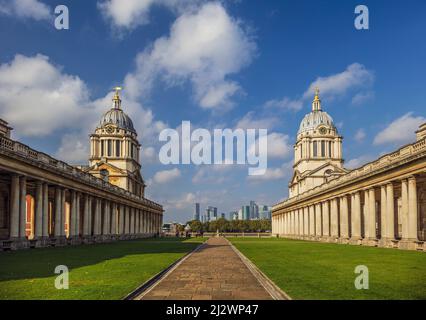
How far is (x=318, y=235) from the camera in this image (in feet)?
281

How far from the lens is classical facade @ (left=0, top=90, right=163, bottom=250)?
138 ft

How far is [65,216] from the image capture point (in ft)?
218

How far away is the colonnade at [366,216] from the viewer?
44344mm

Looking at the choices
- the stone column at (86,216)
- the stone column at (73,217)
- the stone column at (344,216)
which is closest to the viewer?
the stone column at (73,217)

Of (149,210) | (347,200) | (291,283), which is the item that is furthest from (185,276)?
(149,210)

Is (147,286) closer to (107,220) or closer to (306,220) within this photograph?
(107,220)

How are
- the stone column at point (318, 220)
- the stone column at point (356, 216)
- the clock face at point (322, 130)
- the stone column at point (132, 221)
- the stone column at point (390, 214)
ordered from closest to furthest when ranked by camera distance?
the stone column at point (390, 214), the stone column at point (356, 216), the stone column at point (318, 220), the stone column at point (132, 221), the clock face at point (322, 130)

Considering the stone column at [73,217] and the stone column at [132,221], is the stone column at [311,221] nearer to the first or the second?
the stone column at [132,221]

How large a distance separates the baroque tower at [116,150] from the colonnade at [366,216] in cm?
4653

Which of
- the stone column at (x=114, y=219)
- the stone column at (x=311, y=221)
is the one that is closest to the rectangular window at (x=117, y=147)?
the stone column at (x=114, y=219)

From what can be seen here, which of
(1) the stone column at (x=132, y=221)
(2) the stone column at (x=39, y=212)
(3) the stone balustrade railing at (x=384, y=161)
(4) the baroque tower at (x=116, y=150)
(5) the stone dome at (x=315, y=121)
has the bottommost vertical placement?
(1) the stone column at (x=132, y=221)

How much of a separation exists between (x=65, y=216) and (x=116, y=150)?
67.9 meters
